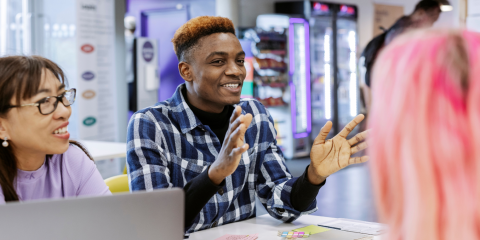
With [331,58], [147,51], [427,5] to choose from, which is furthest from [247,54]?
[427,5]

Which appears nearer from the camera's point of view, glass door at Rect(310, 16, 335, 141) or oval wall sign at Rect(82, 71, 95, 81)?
oval wall sign at Rect(82, 71, 95, 81)

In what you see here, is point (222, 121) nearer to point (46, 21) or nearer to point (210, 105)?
point (210, 105)

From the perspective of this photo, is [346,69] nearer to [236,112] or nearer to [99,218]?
[236,112]

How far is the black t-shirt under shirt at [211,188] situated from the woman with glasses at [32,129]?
0.35 metres

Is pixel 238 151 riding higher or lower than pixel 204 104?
lower

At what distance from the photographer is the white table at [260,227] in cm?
151

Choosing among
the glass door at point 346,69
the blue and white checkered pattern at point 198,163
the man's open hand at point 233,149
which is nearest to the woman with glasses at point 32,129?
the blue and white checkered pattern at point 198,163

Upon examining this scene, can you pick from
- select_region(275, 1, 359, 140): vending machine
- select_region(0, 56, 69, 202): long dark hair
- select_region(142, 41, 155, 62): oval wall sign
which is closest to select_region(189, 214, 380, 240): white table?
select_region(0, 56, 69, 202): long dark hair

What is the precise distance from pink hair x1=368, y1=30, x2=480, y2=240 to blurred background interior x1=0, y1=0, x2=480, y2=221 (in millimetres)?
2768

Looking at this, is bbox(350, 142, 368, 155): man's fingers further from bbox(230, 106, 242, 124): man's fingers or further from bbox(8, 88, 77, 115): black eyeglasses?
bbox(8, 88, 77, 115): black eyeglasses

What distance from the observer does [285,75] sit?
7867mm

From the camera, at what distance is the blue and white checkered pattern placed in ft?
5.36

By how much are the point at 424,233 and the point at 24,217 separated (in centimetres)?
60

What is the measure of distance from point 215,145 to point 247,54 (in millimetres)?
5637
